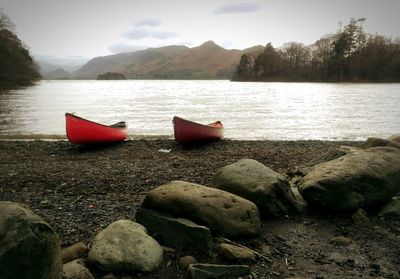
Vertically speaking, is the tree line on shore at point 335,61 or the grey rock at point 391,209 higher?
the tree line on shore at point 335,61

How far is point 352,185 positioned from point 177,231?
3.50m

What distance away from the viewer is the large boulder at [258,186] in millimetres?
7047

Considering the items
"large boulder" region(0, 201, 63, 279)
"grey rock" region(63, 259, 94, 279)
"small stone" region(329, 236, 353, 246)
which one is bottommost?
"small stone" region(329, 236, 353, 246)

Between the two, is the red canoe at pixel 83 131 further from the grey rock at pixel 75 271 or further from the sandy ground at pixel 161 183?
the grey rock at pixel 75 271

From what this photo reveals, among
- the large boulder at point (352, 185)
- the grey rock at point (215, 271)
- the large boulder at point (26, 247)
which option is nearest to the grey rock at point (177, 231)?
the grey rock at point (215, 271)

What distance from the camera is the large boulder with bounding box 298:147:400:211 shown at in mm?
7039

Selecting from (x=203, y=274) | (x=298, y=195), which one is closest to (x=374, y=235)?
(x=298, y=195)

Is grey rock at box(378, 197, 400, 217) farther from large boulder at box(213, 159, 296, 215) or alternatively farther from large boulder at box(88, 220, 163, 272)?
large boulder at box(88, 220, 163, 272)

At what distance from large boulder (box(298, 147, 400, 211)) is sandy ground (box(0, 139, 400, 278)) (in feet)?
1.10

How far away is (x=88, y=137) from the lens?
15.8 m

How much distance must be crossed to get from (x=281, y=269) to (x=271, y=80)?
146 meters

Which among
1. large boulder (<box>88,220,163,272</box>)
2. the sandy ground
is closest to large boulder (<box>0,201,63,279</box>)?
large boulder (<box>88,220,163,272</box>)

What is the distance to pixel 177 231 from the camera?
5762mm

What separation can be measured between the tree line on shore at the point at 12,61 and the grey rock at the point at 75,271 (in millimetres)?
79532
